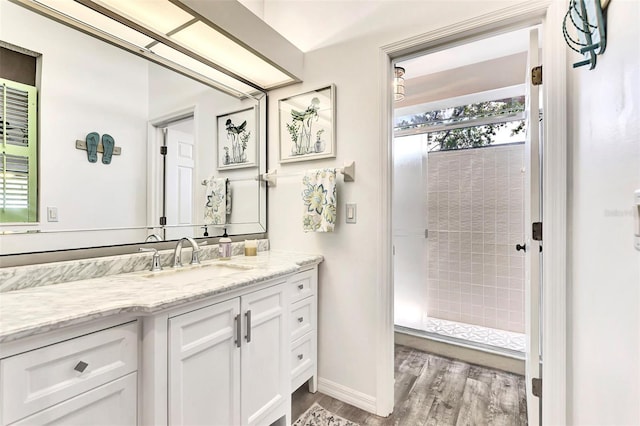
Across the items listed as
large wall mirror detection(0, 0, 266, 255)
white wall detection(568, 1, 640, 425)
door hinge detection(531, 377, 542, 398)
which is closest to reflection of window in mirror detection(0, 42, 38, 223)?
large wall mirror detection(0, 0, 266, 255)

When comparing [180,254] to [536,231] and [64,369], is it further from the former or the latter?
[536,231]

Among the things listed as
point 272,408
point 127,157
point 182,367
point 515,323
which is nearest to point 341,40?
point 127,157

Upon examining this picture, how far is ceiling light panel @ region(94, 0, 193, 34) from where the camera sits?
4.58ft

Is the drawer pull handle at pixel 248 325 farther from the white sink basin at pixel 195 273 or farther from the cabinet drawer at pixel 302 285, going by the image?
the cabinet drawer at pixel 302 285

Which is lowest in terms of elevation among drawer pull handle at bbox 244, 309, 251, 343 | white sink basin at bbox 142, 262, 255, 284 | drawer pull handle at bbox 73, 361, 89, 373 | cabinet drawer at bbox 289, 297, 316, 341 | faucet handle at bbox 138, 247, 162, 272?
cabinet drawer at bbox 289, 297, 316, 341

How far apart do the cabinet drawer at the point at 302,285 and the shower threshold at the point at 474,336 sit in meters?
1.25

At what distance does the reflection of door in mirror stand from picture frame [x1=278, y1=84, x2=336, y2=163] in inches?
24.2

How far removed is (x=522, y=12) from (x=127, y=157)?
6.62 feet

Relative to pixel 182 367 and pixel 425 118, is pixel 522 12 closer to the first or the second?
pixel 425 118

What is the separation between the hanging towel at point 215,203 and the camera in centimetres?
193

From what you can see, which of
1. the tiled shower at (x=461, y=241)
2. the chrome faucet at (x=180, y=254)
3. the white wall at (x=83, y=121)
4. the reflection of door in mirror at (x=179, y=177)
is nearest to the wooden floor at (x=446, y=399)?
the tiled shower at (x=461, y=241)

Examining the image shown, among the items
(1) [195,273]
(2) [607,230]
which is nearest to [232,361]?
(1) [195,273]

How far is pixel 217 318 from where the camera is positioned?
1.20 m

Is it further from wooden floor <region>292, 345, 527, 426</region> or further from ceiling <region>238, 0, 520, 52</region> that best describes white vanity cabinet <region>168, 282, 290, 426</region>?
ceiling <region>238, 0, 520, 52</region>
